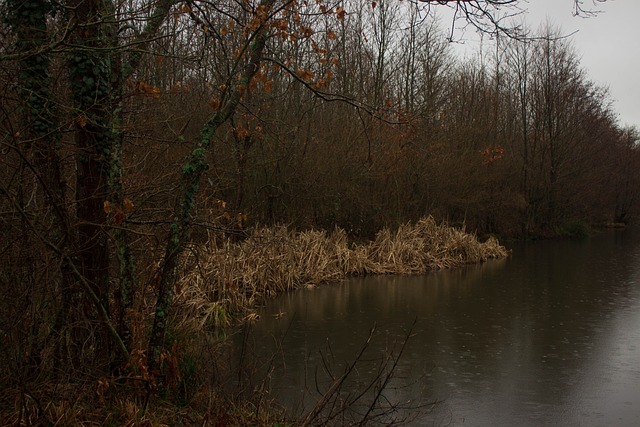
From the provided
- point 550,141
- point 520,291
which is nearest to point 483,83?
point 550,141

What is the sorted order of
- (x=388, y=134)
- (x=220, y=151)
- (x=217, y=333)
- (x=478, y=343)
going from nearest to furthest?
(x=217, y=333) → (x=478, y=343) → (x=220, y=151) → (x=388, y=134)

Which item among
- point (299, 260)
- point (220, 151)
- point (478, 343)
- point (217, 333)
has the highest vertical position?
point (220, 151)

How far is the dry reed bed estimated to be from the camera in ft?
32.8

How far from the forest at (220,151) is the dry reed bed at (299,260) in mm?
432

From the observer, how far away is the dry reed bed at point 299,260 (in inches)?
393

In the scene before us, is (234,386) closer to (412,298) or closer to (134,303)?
(134,303)

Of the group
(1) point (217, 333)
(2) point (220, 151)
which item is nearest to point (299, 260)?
(2) point (220, 151)

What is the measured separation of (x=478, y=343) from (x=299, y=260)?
5678 mm

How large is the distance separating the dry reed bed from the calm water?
565 mm

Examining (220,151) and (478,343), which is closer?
(478,343)

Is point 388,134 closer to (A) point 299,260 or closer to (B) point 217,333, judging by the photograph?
(A) point 299,260

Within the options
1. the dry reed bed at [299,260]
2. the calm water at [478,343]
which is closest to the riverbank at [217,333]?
the dry reed bed at [299,260]

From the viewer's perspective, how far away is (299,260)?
1412 centimetres

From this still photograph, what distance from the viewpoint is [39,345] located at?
442 cm
